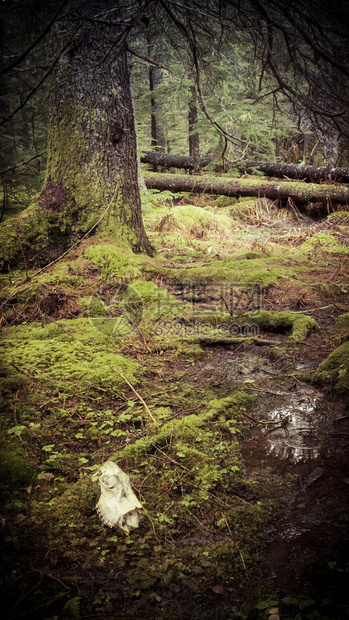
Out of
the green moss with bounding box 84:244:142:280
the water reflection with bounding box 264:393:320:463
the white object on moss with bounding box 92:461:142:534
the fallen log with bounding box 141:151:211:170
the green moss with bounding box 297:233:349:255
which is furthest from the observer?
the fallen log with bounding box 141:151:211:170

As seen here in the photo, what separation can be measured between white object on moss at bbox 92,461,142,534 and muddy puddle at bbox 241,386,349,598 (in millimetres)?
719

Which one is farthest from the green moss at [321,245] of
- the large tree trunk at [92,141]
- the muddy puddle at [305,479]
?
the muddy puddle at [305,479]

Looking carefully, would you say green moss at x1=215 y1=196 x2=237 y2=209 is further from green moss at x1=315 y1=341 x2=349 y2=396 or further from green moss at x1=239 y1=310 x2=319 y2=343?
green moss at x1=315 y1=341 x2=349 y2=396

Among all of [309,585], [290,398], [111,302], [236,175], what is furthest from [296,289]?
[236,175]

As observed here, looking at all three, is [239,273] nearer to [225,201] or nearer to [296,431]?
[296,431]

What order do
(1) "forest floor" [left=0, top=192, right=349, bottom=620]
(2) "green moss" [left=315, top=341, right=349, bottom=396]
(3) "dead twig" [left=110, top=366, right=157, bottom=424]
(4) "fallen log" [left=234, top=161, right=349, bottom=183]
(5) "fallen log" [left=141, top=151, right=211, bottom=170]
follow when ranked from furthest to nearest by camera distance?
(5) "fallen log" [left=141, top=151, right=211, bottom=170] → (4) "fallen log" [left=234, top=161, right=349, bottom=183] → (2) "green moss" [left=315, top=341, right=349, bottom=396] → (3) "dead twig" [left=110, top=366, right=157, bottom=424] → (1) "forest floor" [left=0, top=192, right=349, bottom=620]

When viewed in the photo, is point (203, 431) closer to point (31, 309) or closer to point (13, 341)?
point (13, 341)

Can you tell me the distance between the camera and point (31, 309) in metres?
3.97

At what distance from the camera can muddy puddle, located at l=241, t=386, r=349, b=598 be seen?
1.60 m

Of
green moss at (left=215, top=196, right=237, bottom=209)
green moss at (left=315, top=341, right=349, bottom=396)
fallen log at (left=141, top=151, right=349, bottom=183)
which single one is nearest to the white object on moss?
green moss at (left=315, top=341, right=349, bottom=396)

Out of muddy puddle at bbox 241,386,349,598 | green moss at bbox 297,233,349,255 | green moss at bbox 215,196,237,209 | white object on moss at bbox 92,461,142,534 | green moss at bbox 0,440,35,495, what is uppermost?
green moss at bbox 215,196,237,209

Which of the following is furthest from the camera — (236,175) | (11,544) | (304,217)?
(236,175)

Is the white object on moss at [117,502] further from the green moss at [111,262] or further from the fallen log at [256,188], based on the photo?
the fallen log at [256,188]

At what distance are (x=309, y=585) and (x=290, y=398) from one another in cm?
157
